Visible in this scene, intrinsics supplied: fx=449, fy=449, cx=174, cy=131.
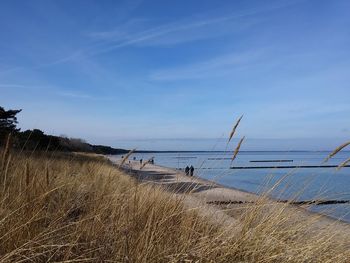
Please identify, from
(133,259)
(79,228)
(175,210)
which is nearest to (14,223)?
(79,228)

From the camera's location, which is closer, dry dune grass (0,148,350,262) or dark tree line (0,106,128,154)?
dry dune grass (0,148,350,262)

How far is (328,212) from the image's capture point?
4.01 m

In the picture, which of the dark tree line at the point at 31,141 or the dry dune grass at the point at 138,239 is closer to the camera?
the dry dune grass at the point at 138,239

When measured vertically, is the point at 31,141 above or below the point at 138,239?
above

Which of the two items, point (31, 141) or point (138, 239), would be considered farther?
point (31, 141)

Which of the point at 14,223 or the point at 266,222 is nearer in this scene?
the point at 14,223

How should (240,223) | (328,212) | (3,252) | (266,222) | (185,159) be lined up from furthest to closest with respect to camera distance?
(185,159), (328,212), (240,223), (266,222), (3,252)

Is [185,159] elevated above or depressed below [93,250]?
above

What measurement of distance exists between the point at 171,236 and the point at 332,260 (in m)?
1.22

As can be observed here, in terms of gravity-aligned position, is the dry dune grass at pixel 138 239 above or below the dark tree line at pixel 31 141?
below

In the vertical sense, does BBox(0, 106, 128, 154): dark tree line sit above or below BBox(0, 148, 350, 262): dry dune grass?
above

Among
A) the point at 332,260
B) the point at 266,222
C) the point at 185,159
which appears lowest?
the point at 332,260

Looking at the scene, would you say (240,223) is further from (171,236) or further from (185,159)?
(185,159)

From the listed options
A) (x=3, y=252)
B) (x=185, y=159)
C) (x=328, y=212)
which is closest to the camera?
(x=3, y=252)
